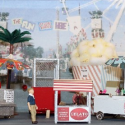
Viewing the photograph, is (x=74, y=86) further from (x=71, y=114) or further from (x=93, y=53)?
(x=93, y=53)

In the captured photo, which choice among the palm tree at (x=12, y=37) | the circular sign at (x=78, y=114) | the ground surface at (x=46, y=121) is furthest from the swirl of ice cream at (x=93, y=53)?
the circular sign at (x=78, y=114)

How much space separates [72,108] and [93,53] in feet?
10.3

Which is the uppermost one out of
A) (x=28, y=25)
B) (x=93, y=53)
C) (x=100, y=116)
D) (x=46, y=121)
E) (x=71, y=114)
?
(x=28, y=25)

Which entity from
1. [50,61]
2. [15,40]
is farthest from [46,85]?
[15,40]

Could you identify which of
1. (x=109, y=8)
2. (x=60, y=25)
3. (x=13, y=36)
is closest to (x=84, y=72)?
(x=60, y=25)

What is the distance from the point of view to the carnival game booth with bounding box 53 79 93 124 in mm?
12766

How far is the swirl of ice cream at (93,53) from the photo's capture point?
15390mm

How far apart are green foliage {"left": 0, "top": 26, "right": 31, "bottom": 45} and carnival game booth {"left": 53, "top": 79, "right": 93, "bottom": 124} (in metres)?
3.40

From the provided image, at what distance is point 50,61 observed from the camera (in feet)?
53.6

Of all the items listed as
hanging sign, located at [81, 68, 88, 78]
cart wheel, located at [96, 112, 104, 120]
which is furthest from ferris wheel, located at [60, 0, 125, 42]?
cart wheel, located at [96, 112, 104, 120]

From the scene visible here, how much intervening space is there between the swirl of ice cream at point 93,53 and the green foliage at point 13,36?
1877 mm

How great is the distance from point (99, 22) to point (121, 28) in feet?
2.81

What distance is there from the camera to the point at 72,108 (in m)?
12.9

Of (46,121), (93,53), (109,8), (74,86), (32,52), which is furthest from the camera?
(109,8)
